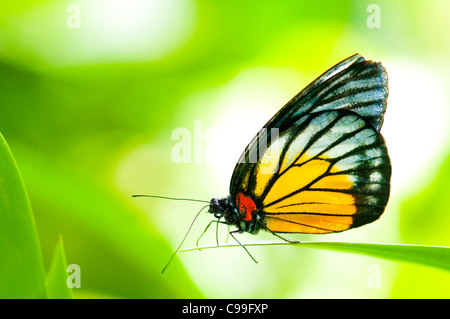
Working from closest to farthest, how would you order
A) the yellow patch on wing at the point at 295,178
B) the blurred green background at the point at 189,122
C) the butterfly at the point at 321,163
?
the butterfly at the point at 321,163 < the yellow patch on wing at the point at 295,178 < the blurred green background at the point at 189,122

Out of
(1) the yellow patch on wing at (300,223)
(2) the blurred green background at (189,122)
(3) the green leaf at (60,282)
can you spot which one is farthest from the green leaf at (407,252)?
(2) the blurred green background at (189,122)

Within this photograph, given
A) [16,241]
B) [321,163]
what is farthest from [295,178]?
[16,241]

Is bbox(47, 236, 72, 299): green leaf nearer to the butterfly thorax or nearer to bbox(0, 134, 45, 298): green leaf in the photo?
bbox(0, 134, 45, 298): green leaf

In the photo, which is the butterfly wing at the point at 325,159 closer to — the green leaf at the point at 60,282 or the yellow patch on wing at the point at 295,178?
the yellow patch on wing at the point at 295,178

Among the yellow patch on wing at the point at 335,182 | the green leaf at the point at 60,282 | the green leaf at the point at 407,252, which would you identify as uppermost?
the yellow patch on wing at the point at 335,182

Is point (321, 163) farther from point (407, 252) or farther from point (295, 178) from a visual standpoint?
point (407, 252)

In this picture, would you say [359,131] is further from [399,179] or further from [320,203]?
[399,179]

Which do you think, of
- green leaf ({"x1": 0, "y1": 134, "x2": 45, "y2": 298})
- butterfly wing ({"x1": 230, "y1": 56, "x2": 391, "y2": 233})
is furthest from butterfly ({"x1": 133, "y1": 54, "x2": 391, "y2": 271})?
green leaf ({"x1": 0, "y1": 134, "x2": 45, "y2": 298})
